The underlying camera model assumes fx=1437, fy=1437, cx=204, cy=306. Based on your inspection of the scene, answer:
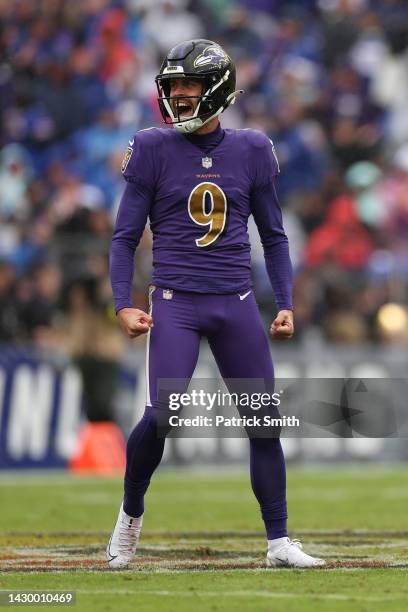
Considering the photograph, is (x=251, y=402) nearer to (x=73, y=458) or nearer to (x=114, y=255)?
(x=114, y=255)

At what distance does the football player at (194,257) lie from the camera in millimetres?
6148

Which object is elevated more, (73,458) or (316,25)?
(316,25)

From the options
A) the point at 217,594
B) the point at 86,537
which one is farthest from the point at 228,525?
the point at 217,594

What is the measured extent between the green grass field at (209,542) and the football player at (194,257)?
0.36 meters

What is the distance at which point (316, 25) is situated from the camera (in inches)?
720

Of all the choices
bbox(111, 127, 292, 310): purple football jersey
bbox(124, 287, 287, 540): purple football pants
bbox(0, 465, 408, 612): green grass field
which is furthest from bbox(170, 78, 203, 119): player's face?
bbox(0, 465, 408, 612): green grass field

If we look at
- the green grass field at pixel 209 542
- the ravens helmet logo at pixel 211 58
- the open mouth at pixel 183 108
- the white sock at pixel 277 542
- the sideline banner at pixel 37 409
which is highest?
the ravens helmet logo at pixel 211 58

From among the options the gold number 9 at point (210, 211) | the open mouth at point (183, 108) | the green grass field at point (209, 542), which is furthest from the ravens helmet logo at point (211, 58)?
the green grass field at point (209, 542)

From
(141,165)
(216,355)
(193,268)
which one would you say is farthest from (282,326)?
(141,165)

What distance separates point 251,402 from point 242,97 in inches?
449

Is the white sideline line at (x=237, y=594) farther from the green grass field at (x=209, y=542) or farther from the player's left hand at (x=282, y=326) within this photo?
the player's left hand at (x=282, y=326)

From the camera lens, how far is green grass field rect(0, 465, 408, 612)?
515 cm

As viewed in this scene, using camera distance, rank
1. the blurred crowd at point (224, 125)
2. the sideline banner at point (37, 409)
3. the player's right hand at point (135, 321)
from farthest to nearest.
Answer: the blurred crowd at point (224, 125) < the sideline banner at point (37, 409) < the player's right hand at point (135, 321)

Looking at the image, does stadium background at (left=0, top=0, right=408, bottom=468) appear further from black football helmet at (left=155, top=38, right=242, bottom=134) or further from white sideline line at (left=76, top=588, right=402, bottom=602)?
white sideline line at (left=76, top=588, right=402, bottom=602)
